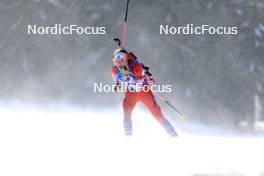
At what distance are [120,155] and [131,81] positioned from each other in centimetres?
165

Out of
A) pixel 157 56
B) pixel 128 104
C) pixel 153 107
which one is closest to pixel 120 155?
pixel 128 104

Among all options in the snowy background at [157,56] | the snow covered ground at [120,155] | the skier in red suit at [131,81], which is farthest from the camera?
the snowy background at [157,56]

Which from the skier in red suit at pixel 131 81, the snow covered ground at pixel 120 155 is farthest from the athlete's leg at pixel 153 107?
the snow covered ground at pixel 120 155

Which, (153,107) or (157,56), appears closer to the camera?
(153,107)

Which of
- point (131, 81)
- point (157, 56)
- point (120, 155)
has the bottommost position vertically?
point (120, 155)

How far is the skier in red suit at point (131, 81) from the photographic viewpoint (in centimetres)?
1044

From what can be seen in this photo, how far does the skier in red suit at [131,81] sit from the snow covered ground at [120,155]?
497 millimetres

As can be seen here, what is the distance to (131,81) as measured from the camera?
10.7 metres

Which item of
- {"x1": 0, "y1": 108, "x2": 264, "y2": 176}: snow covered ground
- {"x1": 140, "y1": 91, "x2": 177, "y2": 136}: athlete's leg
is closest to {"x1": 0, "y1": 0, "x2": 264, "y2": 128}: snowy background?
{"x1": 0, "y1": 108, "x2": 264, "y2": 176}: snow covered ground

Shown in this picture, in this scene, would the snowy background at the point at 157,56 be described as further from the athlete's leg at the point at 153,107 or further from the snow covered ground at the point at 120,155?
the athlete's leg at the point at 153,107

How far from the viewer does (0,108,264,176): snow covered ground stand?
9.47 metres

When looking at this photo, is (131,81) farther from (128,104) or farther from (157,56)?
(157,56)

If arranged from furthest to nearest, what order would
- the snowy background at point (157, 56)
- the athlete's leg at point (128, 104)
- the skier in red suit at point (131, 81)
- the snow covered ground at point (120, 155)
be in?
the snowy background at point (157, 56)
the athlete's leg at point (128, 104)
the skier in red suit at point (131, 81)
the snow covered ground at point (120, 155)

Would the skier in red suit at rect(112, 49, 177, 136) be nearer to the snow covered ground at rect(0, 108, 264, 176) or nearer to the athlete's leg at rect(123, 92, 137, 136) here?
the athlete's leg at rect(123, 92, 137, 136)
